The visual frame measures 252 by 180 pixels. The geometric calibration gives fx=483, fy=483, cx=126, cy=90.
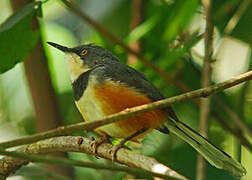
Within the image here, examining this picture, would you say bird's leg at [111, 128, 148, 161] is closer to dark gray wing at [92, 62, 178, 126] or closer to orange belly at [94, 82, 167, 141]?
orange belly at [94, 82, 167, 141]

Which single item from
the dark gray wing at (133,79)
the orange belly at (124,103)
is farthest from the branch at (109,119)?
the dark gray wing at (133,79)

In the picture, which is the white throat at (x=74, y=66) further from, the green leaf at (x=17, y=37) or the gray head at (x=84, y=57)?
the green leaf at (x=17, y=37)

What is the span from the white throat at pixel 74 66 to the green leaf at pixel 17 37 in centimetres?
62

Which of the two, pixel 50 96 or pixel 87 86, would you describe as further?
pixel 50 96

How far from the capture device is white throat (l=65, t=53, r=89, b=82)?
11.5ft

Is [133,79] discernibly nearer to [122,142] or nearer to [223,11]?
[122,142]

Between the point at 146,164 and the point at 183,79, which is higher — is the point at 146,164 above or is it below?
below

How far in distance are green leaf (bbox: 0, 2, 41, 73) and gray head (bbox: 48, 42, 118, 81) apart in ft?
2.11

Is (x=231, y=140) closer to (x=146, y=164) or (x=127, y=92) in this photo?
(x=127, y=92)

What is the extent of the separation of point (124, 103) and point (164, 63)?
2.53 feet

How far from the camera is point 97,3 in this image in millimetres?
4742

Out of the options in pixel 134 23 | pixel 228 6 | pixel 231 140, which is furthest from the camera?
pixel 134 23

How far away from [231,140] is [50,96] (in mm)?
1494

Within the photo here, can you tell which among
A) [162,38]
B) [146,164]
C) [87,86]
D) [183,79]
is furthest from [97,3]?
[146,164]
